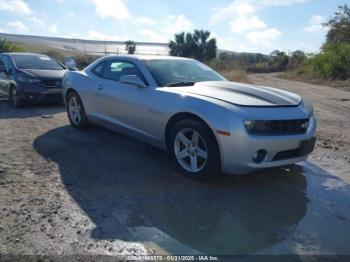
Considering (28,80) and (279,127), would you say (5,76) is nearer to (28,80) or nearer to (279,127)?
(28,80)

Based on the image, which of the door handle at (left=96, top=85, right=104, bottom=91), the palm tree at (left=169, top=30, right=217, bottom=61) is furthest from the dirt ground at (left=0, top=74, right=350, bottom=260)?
the palm tree at (left=169, top=30, right=217, bottom=61)

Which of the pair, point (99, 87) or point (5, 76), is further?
point (5, 76)

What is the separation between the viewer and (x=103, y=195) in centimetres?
398

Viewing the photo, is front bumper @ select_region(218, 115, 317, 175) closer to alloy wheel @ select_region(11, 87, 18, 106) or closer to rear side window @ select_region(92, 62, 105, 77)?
rear side window @ select_region(92, 62, 105, 77)

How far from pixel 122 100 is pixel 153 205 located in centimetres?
209

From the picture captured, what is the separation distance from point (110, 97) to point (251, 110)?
8.05 feet

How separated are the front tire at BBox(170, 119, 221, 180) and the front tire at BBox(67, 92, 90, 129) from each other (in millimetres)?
2588

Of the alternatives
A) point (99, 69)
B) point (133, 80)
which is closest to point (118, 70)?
point (99, 69)

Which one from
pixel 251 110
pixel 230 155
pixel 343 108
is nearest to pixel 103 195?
pixel 230 155

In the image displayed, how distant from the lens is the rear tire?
9406 millimetres

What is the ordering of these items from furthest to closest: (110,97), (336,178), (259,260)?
1. (110,97)
2. (336,178)
3. (259,260)

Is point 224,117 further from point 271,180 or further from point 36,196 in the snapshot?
point 36,196

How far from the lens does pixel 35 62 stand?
10.4m

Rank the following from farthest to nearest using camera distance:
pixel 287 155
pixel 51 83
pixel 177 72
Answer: pixel 51 83
pixel 177 72
pixel 287 155
